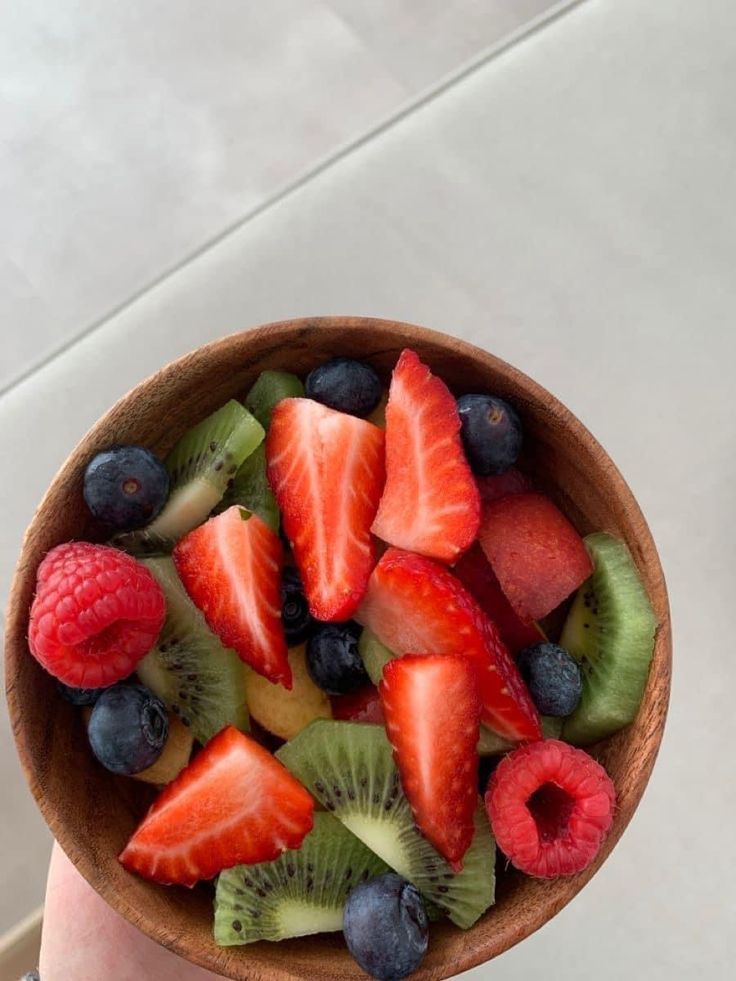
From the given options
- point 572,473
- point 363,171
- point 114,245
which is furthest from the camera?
point 114,245

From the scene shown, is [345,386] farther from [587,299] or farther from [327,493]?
[587,299]

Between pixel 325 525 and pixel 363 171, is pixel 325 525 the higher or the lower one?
the lower one

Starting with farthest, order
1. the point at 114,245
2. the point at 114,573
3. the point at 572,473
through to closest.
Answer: the point at 114,245
the point at 572,473
the point at 114,573

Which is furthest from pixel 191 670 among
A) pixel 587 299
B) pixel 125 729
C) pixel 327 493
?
pixel 587 299

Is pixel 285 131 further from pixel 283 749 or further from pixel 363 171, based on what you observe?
pixel 283 749

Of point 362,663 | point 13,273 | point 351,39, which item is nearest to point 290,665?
point 362,663

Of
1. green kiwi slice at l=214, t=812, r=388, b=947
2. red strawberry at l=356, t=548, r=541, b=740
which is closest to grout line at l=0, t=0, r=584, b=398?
red strawberry at l=356, t=548, r=541, b=740

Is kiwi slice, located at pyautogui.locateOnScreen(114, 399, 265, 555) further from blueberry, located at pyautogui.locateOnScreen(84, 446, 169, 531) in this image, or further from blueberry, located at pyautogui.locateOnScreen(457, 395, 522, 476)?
blueberry, located at pyautogui.locateOnScreen(457, 395, 522, 476)
